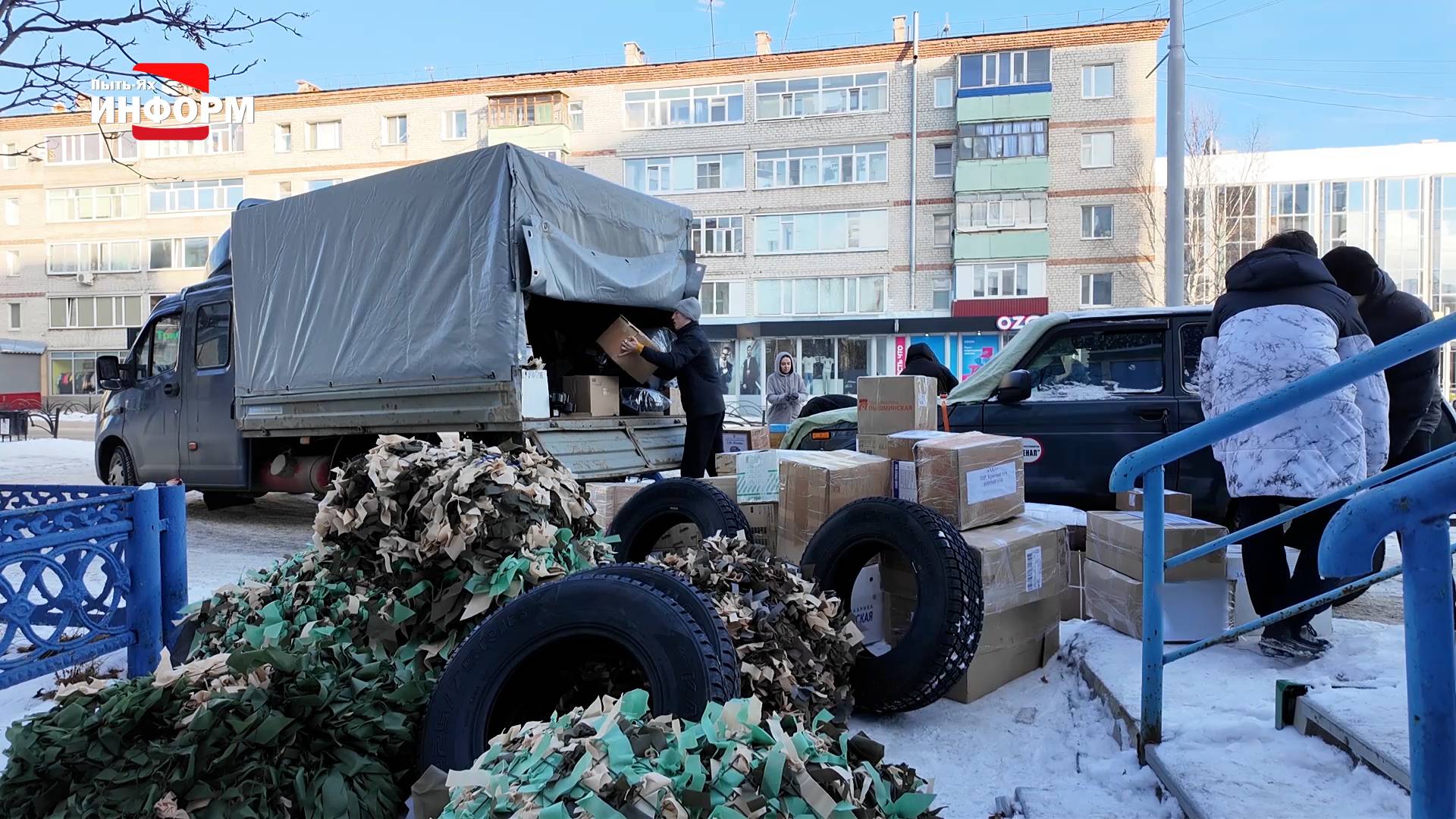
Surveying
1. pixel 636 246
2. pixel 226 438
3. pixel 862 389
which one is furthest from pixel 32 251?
pixel 862 389

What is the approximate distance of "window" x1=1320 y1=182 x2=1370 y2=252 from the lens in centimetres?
3681

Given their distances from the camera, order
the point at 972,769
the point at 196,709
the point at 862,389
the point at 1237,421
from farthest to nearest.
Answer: the point at 862,389 < the point at 972,769 < the point at 1237,421 < the point at 196,709

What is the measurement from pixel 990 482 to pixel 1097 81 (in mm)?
35050

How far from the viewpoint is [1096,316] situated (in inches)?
243

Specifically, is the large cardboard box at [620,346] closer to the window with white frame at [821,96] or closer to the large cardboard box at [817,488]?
the large cardboard box at [817,488]

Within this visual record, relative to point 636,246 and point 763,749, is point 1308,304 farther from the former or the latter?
point 636,246

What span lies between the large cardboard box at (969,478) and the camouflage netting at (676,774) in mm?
2344

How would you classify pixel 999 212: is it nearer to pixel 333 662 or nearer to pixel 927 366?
pixel 927 366

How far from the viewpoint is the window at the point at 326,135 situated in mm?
41281

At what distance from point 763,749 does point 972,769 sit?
1.84m

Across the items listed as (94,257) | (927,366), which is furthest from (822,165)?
(94,257)

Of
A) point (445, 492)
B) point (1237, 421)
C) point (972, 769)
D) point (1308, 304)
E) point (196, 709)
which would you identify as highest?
point (1308, 304)

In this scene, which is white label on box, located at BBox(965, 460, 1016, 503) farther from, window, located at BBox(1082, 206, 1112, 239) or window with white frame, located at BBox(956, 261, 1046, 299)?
window, located at BBox(1082, 206, 1112, 239)

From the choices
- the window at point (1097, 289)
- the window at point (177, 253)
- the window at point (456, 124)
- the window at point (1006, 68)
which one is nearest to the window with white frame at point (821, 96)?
the window at point (1006, 68)
